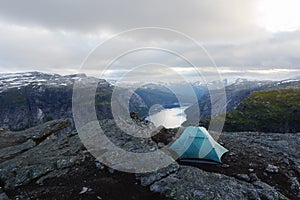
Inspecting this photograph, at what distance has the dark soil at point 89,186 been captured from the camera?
15516 mm

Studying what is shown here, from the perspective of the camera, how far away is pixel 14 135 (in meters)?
30.0

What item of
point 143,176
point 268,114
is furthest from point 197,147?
point 268,114

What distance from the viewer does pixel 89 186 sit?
1645 cm

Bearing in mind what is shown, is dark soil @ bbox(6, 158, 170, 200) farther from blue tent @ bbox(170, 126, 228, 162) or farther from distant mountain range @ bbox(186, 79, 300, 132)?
distant mountain range @ bbox(186, 79, 300, 132)

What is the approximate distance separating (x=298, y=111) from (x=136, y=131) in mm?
113580

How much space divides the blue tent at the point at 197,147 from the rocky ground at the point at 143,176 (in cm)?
81

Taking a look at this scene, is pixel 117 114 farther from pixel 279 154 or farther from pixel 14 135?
pixel 279 154

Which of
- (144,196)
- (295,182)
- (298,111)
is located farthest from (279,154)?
(298,111)

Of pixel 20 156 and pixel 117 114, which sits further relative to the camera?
pixel 117 114

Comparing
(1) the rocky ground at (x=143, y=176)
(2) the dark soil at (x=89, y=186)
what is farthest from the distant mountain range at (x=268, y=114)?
(2) the dark soil at (x=89, y=186)

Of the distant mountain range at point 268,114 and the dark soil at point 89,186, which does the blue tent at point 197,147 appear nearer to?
the dark soil at point 89,186

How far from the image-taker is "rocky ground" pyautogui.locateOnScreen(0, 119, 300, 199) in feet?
51.6

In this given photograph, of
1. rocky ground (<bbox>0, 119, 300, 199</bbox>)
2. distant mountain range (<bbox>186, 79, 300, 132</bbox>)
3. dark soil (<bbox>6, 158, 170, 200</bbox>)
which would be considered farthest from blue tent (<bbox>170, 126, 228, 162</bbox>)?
distant mountain range (<bbox>186, 79, 300, 132</bbox>)

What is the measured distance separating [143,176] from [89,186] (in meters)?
3.70
